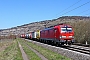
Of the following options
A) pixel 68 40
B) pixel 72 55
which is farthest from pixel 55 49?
pixel 72 55

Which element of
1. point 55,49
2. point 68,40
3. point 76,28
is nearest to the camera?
point 55,49

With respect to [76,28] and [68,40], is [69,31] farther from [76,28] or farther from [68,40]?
[76,28]

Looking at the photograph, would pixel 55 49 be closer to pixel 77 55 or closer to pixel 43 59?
pixel 43 59

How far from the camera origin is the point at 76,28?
50.1m

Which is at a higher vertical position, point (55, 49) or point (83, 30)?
point (83, 30)

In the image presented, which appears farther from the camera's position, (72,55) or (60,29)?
(60,29)

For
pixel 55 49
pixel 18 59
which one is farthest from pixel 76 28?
pixel 18 59

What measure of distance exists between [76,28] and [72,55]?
2896 centimetres

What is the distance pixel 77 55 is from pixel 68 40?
44.3 feet

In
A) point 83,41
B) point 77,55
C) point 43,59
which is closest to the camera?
point 77,55

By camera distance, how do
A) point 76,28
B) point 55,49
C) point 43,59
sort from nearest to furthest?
point 43,59, point 55,49, point 76,28

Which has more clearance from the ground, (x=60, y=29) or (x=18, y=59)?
(x=60, y=29)

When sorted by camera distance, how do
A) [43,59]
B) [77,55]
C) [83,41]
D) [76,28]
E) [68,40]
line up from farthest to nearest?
[76,28], [83,41], [68,40], [43,59], [77,55]

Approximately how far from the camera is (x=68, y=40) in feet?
111
